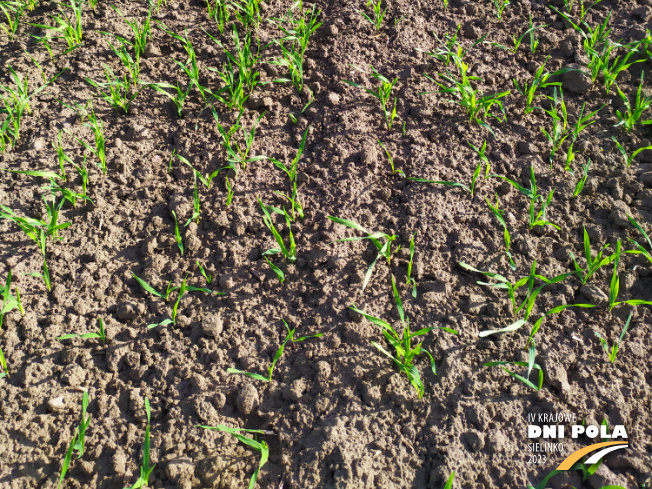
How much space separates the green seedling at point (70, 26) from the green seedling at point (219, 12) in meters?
0.71

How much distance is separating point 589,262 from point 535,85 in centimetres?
102

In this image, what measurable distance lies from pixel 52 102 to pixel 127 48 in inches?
20.7

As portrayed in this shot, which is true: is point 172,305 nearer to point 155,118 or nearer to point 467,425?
point 155,118

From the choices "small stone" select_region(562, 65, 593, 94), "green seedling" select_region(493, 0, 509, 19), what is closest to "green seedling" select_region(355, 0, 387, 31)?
"green seedling" select_region(493, 0, 509, 19)

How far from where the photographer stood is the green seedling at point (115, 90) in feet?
8.02

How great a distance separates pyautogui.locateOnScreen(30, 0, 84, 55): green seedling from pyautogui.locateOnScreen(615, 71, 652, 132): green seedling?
289 centimetres

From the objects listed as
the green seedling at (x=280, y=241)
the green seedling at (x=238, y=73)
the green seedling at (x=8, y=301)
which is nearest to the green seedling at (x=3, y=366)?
the green seedling at (x=8, y=301)

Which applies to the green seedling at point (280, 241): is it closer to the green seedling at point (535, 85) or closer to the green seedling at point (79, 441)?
the green seedling at point (79, 441)

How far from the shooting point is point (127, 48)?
273 cm

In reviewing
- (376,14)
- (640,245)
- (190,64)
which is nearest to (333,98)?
(376,14)

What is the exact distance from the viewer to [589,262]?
199 centimetres

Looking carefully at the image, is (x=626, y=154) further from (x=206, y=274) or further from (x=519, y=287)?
(x=206, y=274)

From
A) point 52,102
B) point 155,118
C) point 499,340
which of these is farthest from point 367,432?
point 52,102

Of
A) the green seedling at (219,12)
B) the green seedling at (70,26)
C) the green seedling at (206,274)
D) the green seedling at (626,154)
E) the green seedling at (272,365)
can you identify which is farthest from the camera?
the green seedling at (219,12)
